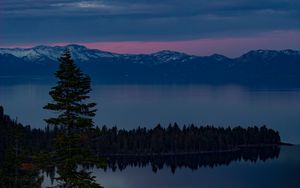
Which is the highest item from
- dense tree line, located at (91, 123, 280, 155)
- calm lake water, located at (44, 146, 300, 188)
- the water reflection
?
dense tree line, located at (91, 123, 280, 155)

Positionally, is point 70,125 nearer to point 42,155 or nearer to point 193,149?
point 42,155

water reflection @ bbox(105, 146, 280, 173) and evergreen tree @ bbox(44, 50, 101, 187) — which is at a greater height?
evergreen tree @ bbox(44, 50, 101, 187)

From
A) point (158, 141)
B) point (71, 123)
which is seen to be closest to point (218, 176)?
point (158, 141)

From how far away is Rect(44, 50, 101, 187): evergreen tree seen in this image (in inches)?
621

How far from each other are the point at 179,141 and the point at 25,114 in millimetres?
90070

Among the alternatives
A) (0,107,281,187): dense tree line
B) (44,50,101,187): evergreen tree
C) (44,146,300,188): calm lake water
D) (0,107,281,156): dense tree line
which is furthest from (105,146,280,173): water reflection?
(44,50,101,187): evergreen tree

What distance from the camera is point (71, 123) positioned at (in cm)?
1592

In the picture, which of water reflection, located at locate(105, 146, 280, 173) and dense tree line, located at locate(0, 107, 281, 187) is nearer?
water reflection, located at locate(105, 146, 280, 173)

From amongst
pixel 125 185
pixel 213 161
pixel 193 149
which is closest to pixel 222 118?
pixel 193 149

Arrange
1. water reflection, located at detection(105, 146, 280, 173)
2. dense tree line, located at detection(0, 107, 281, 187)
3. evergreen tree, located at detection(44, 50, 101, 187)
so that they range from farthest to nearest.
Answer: dense tree line, located at detection(0, 107, 281, 187) < water reflection, located at detection(105, 146, 280, 173) < evergreen tree, located at detection(44, 50, 101, 187)

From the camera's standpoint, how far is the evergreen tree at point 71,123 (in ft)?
51.7

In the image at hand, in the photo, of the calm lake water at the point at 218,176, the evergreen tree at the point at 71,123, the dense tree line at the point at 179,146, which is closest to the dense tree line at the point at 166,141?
the dense tree line at the point at 179,146

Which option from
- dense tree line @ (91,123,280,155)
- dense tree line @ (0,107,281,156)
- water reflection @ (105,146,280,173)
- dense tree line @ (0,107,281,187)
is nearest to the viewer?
water reflection @ (105,146,280,173)

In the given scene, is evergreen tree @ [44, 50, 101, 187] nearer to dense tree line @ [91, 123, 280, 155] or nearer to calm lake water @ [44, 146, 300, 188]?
calm lake water @ [44, 146, 300, 188]
